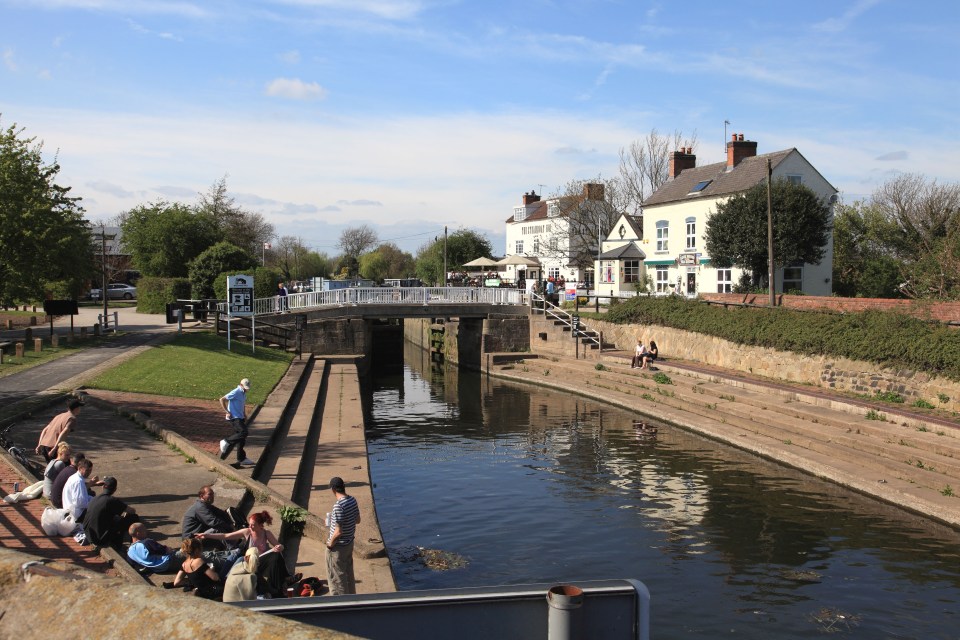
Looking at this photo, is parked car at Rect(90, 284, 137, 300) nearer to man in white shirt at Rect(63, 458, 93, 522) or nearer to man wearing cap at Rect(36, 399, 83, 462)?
man wearing cap at Rect(36, 399, 83, 462)

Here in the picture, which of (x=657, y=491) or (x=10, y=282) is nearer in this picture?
(x=657, y=491)

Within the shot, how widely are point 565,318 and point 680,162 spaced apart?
59.4 ft

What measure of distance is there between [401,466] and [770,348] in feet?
47.8

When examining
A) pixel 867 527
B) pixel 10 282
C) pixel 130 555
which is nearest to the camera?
pixel 130 555

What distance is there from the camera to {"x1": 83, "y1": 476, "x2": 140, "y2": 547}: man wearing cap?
970 centimetres

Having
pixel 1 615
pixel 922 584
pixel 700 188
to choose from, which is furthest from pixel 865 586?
pixel 700 188

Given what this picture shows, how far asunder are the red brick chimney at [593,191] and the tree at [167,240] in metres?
31.7

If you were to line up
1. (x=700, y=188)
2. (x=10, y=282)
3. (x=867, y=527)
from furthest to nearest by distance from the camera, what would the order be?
(x=700, y=188) → (x=10, y=282) → (x=867, y=527)

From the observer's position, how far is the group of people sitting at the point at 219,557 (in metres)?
8.55

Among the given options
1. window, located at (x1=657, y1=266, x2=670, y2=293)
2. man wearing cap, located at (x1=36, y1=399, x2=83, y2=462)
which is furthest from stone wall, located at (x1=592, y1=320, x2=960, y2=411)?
man wearing cap, located at (x1=36, y1=399, x2=83, y2=462)

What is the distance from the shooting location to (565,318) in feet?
128

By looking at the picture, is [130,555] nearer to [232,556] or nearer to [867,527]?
[232,556]

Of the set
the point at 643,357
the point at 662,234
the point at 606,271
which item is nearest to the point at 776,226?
the point at 643,357

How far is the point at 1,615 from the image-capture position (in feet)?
10.7
